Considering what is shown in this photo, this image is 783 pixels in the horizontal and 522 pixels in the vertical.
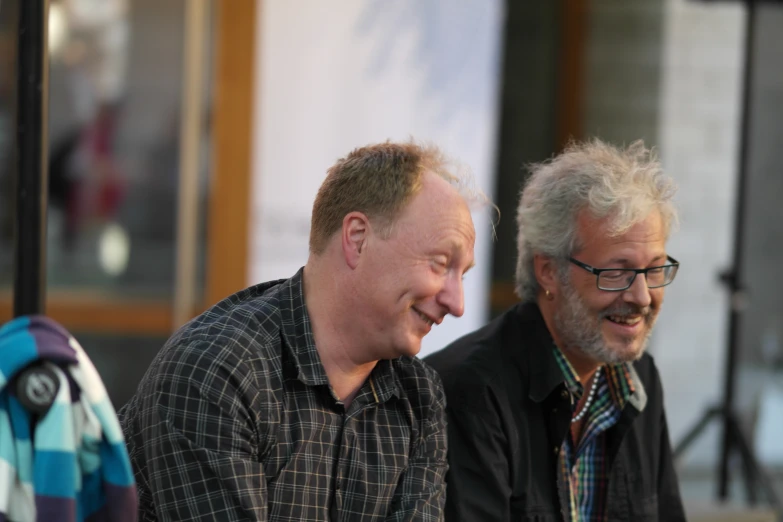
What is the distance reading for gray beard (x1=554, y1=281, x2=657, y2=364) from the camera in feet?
7.74

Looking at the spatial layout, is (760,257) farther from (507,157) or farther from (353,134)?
(353,134)

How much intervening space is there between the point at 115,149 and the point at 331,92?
1346 mm

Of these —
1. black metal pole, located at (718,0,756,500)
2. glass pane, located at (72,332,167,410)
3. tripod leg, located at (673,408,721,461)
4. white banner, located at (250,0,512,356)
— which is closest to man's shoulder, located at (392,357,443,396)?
white banner, located at (250,0,512,356)

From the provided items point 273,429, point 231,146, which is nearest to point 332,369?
point 273,429

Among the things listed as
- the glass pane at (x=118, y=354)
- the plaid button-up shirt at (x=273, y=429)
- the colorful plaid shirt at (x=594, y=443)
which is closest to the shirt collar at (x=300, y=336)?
the plaid button-up shirt at (x=273, y=429)

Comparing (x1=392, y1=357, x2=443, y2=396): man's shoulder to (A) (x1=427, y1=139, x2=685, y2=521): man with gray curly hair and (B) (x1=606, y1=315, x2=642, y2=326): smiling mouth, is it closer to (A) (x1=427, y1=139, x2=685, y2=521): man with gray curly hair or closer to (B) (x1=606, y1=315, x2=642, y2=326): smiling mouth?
(A) (x1=427, y1=139, x2=685, y2=521): man with gray curly hair

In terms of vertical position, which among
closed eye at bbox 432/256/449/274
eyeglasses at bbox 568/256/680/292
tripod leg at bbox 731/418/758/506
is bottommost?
tripod leg at bbox 731/418/758/506

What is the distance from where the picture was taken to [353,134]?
3988 mm

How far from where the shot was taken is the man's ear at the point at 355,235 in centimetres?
188

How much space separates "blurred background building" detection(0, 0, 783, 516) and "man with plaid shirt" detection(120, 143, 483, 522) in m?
1.65

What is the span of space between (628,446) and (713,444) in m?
3.26

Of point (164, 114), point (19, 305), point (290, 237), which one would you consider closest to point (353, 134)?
point (290, 237)

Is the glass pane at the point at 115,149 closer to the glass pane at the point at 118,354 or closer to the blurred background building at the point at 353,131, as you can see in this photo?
the blurred background building at the point at 353,131

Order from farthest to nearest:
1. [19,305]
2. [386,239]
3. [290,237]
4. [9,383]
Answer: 1. [290,237]
2. [386,239]
3. [19,305]
4. [9,383]
